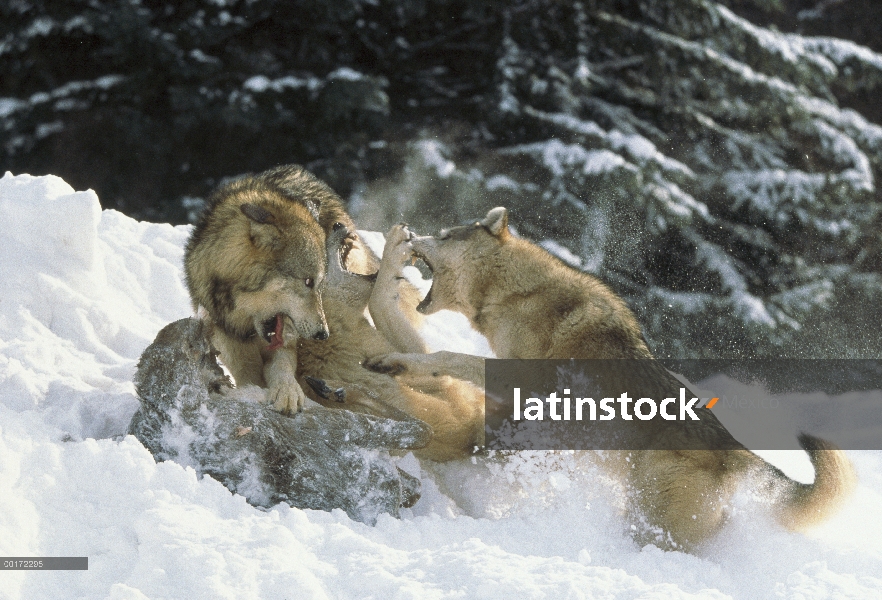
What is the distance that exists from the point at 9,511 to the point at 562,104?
9.66m

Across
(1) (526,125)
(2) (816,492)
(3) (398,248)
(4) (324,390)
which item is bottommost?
(1) (526,125)

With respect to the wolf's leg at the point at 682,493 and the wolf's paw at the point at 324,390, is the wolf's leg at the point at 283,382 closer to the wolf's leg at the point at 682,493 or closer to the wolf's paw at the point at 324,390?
the wolf's paw at the point at 324,390

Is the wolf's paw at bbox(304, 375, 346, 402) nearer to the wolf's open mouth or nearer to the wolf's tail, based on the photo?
the wolf's open mouth

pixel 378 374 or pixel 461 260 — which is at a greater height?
pixel 461 260

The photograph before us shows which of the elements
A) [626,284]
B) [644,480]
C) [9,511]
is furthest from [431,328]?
[626,284]

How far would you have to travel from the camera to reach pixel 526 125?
11648 millimetres

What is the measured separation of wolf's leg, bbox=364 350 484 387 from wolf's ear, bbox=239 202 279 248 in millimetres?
796

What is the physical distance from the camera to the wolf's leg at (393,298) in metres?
4.71

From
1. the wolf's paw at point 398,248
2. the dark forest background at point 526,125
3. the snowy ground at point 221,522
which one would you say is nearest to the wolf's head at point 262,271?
the wolf's paw at point 398,248

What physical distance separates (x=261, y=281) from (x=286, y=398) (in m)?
0.57

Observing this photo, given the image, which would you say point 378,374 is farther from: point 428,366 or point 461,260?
point 461,260

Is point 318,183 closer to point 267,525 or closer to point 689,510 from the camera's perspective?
point 267,525

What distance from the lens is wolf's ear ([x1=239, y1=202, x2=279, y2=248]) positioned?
4086mm

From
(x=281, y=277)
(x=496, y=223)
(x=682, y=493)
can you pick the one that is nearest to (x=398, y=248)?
(x=496, y=223)
